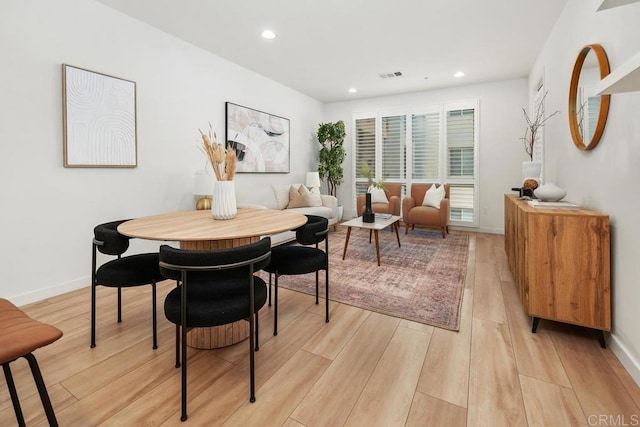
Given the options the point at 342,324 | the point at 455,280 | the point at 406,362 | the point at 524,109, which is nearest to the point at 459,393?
the point at 406,362

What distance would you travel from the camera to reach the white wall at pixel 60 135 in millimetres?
2373

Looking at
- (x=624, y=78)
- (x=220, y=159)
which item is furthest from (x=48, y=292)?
(x=624, y=78)

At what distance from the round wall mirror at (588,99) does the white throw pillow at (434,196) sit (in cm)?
266

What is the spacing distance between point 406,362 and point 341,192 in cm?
530

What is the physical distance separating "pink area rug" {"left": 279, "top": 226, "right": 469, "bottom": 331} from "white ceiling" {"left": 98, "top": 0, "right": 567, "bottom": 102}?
104 inches

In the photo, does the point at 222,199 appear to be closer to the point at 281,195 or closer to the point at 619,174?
the point at 619,174

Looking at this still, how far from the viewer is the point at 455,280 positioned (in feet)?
10.1

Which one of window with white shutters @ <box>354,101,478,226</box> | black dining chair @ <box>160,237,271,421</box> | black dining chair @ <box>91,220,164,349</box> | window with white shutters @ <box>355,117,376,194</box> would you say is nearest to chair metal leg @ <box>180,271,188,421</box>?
black dining chair @ <box>160,237,271,421</box>

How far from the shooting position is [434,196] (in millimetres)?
5160

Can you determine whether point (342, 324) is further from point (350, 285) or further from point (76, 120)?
point (76, 120)

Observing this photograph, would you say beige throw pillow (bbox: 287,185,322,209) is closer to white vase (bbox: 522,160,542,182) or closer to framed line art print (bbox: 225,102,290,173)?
framed line art print (bbox: 225,102,290,173)

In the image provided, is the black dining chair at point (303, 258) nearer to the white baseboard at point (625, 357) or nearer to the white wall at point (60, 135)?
the white baseboard at point (625, 357)

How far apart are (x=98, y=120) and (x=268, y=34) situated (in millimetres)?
2009

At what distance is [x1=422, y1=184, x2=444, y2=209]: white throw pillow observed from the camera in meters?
5.12
